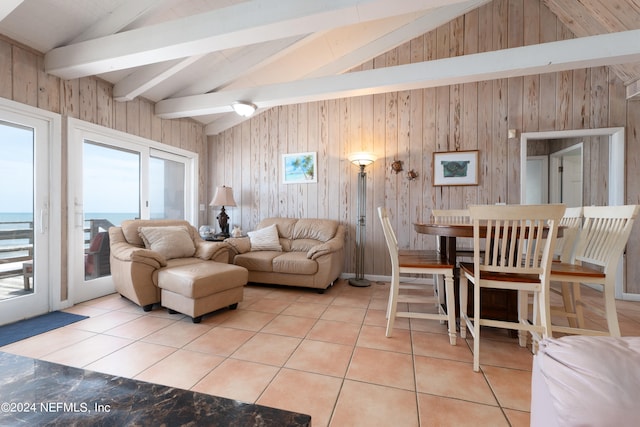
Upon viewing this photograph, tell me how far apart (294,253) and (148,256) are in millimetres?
1728

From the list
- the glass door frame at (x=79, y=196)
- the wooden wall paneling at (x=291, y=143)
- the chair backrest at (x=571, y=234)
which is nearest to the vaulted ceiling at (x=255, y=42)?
the glass door frame at (x=79, y=196)

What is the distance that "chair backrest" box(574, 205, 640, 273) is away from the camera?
176 centimetres

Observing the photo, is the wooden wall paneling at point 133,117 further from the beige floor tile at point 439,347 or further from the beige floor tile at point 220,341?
the beige floor tile at point 439,347

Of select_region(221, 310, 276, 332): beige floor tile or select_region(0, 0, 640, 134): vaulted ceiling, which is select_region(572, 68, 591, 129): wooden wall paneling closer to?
select_region(0, 0, 640, 134): vaulted ceiling

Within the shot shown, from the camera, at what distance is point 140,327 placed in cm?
235

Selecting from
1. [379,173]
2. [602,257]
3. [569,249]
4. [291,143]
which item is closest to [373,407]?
[602,257]

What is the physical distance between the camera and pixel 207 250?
128 inches

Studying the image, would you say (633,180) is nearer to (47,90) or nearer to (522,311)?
(522,311)

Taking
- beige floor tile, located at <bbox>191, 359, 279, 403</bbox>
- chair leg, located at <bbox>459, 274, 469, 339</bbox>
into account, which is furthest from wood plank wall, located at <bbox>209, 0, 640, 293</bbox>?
beige floor tile, located at <bbox>191, 359, 279, 403</bbox>

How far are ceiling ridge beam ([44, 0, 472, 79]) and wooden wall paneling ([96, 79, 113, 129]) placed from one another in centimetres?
40

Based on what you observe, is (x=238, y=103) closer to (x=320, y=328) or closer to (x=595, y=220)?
(x=320, y=328)

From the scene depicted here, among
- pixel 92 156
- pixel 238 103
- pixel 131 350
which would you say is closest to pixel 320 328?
pixel 131 350

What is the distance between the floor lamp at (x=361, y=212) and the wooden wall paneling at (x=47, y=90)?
327 cm

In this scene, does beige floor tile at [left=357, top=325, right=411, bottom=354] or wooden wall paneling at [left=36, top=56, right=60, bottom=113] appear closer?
beige floor tile at [left=357, top=325, right=411, bottom=354]
